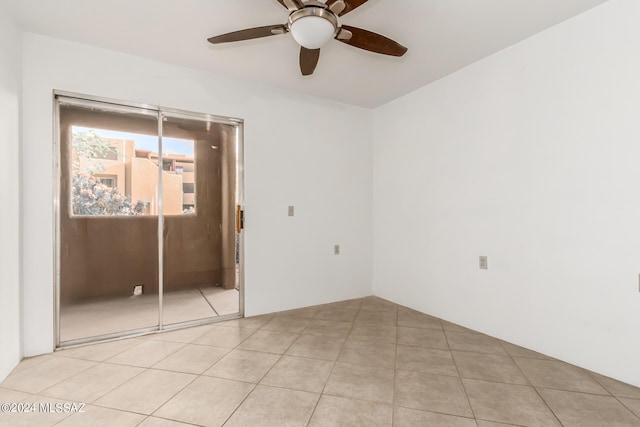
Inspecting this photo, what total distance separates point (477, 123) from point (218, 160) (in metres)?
2.64

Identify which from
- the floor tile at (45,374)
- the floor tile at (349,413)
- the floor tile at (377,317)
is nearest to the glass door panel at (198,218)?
the floor tile at (45,374)

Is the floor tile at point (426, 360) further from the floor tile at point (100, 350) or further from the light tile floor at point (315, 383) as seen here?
the floor tile at point (100, 350)

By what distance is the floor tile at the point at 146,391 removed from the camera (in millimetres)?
1823

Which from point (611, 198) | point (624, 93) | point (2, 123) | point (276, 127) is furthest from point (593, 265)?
point (2, 123)

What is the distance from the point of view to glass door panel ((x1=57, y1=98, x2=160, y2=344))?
2635 mm

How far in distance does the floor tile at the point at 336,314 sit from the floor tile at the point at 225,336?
81cm

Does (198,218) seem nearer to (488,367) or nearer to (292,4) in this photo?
(292,4)

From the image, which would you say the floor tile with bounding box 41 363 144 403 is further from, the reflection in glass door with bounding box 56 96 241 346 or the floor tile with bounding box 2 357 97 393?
the reflection in glass door with bounding box 56 96 241 346

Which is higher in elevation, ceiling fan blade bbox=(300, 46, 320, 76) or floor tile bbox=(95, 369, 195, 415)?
ceiling fan blade bbox=(300, 46, 320, 76)

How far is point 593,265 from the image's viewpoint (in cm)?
219

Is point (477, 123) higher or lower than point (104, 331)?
higher

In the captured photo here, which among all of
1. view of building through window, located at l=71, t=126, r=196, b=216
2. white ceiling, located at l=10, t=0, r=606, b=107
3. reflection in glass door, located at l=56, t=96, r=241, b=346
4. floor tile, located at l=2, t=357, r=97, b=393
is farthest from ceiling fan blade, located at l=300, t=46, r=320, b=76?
floor tile, located at l=2, t=357, r=97, b=393

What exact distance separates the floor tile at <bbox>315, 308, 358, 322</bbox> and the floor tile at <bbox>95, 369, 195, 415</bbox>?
5.12ft

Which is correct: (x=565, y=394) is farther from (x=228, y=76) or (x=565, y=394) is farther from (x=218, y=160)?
(x=228, y=76)
